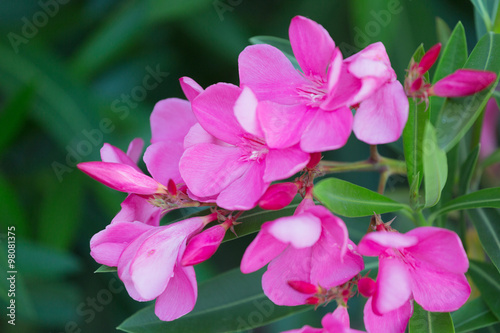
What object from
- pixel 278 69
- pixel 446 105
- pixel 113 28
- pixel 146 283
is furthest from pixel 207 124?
pixel 113 28

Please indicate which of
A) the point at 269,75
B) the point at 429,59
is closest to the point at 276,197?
the point at 269,75

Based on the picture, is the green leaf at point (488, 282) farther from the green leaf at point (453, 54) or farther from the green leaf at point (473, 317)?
the green leaf at point (453, 54)

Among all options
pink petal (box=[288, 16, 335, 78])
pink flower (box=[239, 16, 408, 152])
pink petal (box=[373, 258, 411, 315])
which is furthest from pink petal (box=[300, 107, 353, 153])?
pink petal (box=[373, 258, 411, 315])

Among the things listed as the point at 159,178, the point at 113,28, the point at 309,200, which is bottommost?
the point at 309,200

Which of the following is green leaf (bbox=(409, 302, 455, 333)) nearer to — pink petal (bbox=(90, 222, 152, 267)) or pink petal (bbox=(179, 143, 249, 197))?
pink petal (bbox=(179, 143, 249, 197))

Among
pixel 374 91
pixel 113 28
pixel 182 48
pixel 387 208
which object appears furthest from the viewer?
pixel 182 48

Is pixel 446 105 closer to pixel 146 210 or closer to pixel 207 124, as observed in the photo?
pixel 207 124
